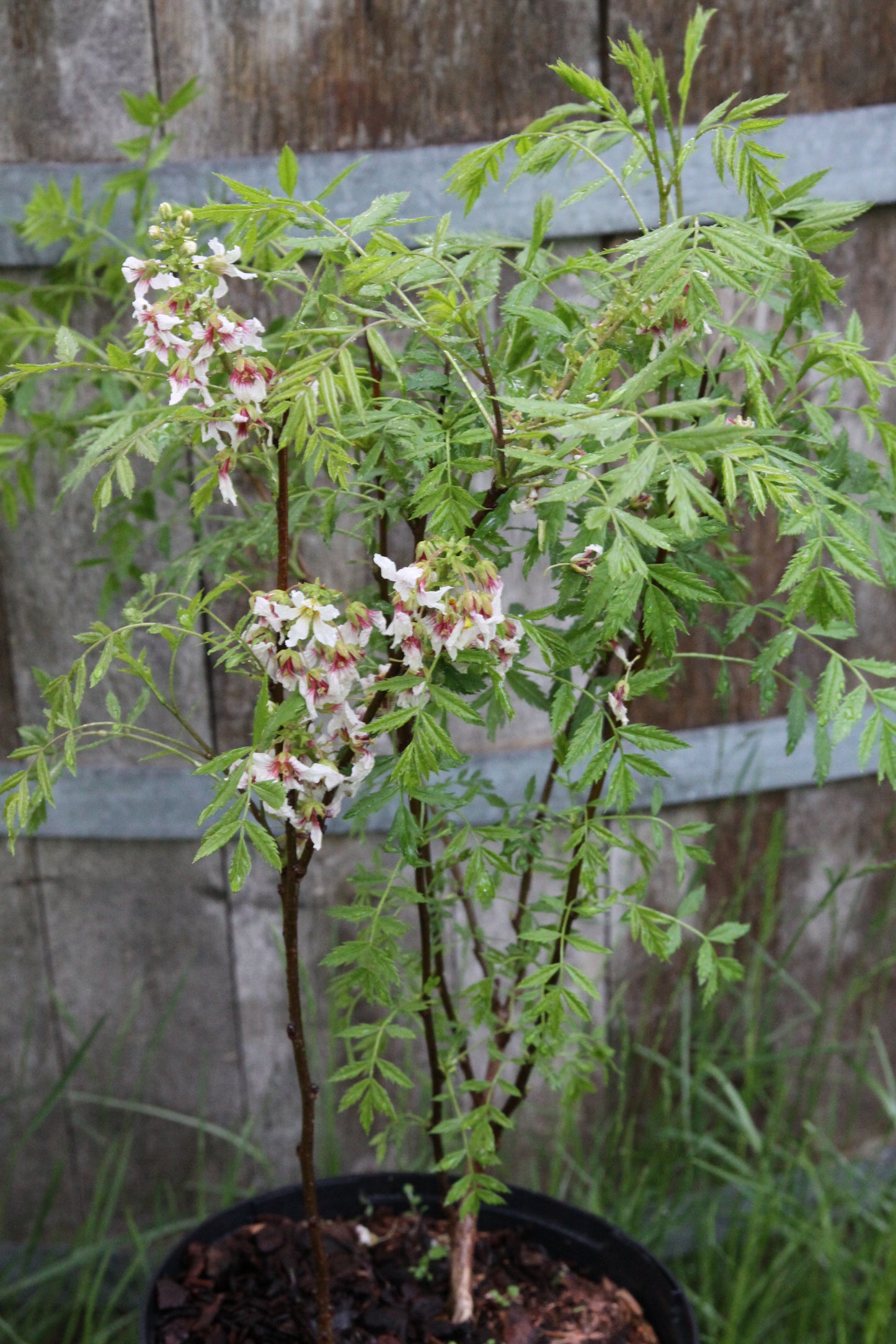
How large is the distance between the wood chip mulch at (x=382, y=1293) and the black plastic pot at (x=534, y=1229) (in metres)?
0.01

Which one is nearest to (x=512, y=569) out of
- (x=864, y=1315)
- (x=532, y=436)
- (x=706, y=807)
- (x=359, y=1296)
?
(x=706, y=807)

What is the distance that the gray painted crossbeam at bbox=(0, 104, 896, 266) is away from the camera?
135 cm

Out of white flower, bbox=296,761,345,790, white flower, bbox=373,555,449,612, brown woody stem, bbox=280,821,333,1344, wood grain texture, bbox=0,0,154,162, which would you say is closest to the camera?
white flower, bbox=373,555,449,612

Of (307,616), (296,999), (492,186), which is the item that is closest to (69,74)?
(492,186)

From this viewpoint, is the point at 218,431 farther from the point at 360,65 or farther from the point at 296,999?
the point at 360,65

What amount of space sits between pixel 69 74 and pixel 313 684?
960 millimetres

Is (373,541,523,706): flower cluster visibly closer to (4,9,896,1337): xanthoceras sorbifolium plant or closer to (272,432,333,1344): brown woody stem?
(4,9,896,1337): xanthoceras sorbifolium plant

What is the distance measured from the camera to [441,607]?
73cm

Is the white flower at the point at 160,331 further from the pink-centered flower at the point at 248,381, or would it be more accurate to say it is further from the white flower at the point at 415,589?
the white flower at the point at 415,589

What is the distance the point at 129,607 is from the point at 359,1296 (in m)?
0.80

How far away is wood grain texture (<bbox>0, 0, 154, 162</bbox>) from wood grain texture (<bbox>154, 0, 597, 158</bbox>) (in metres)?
0.04

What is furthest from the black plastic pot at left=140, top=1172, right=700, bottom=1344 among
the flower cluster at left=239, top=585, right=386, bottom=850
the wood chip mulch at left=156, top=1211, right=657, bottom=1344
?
the flower cluster at left=239, top=585, right=386, bottom=850

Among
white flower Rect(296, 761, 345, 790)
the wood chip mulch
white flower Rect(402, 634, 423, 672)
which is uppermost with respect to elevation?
white flower Rect(402, 634, 423, 672)

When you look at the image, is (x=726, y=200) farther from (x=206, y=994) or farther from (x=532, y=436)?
(x=206, y=994)
